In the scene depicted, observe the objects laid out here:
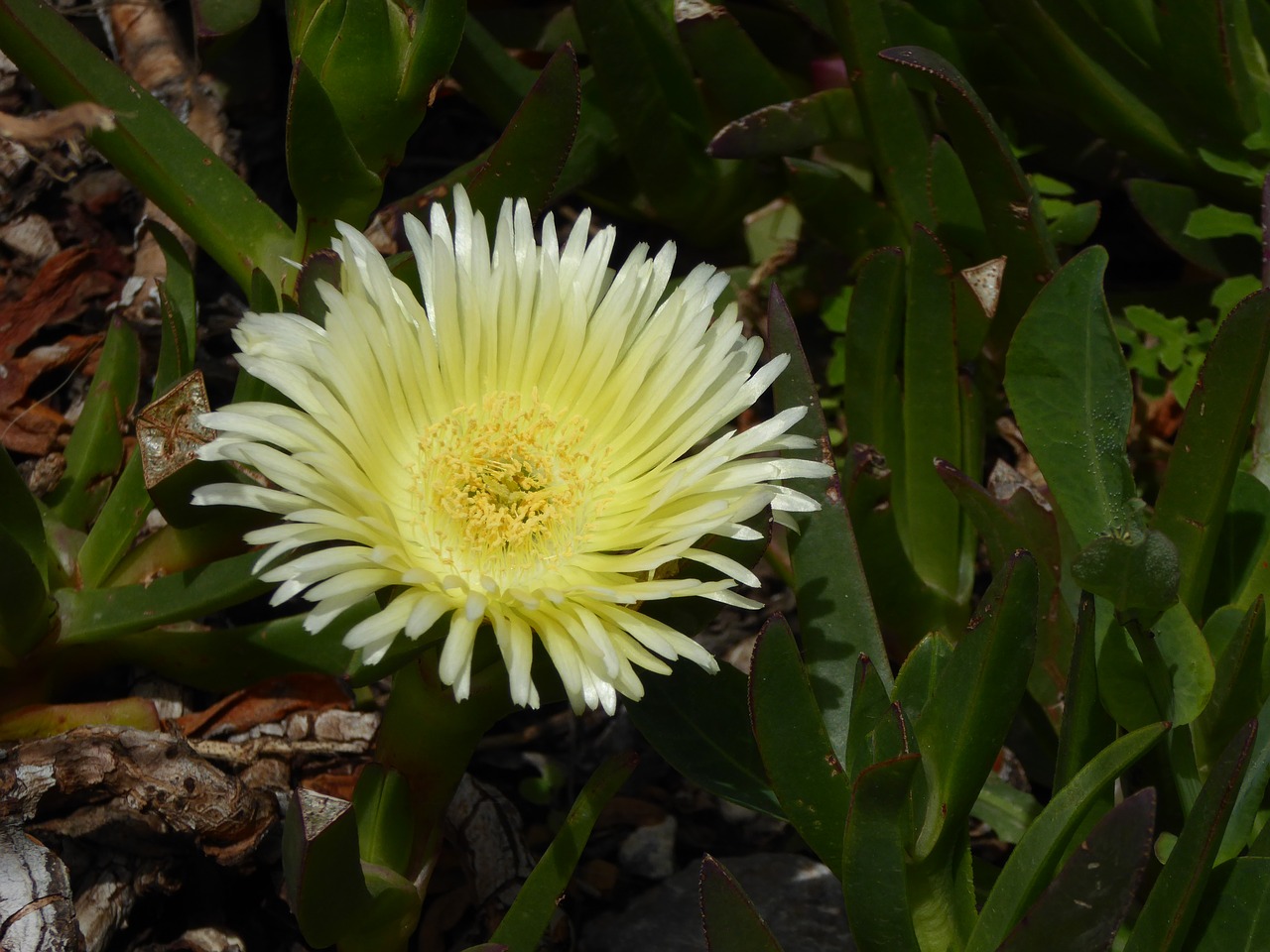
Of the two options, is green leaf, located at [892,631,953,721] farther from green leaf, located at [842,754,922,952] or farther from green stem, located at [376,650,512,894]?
green stem, located at [376,650,512,894]

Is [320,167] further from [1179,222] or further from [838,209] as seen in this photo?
[1179,222]

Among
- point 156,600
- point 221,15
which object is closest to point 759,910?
point 156,600

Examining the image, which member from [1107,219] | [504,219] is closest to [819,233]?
[1107,219]

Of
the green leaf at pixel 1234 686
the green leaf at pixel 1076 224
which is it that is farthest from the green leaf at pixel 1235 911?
the green leaf at pixel 1076 224

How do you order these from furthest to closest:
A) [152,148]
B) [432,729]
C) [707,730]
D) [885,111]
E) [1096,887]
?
[885,111]
[152,148]
[707,730]
[432,729]
[1096,887]

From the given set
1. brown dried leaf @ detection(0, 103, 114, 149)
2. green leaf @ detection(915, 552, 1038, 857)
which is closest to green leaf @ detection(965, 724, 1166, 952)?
green leaf @ detection(915, 552, 1038, 857)

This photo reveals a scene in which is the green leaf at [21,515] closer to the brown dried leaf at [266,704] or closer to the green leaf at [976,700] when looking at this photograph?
the brown dried leaf at [266,704]
